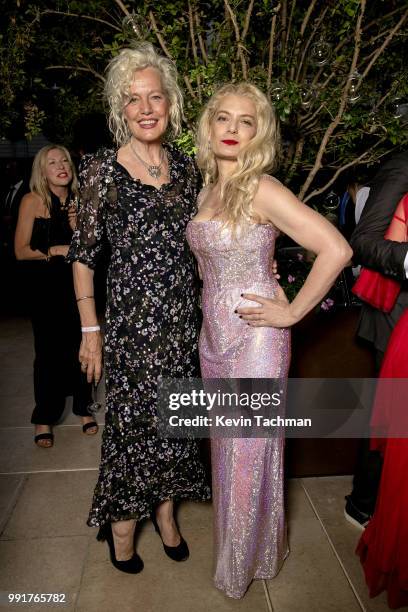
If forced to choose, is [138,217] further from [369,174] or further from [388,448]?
[369,174]

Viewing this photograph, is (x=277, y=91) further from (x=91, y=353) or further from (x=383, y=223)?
(x=91, y=353)

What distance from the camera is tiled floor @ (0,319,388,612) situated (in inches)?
82.5

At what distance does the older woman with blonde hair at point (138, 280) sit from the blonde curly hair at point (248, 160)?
238mm

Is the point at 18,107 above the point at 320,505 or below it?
above

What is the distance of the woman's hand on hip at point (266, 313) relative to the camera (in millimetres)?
1871

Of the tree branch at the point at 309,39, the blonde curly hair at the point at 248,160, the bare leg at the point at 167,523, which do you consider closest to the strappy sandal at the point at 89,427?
the bare leg at the point at 167,523

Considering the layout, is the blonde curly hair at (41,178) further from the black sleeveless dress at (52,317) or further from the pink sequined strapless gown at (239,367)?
the pink sequined strapless gown at (239,367)

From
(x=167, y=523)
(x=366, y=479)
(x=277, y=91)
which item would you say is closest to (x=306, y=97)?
(x=277, y=91)

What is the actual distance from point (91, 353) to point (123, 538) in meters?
0.80

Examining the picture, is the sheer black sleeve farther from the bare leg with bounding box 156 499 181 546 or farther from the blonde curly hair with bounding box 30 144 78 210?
the blonde curly hair with bounding box 30 144 78 210

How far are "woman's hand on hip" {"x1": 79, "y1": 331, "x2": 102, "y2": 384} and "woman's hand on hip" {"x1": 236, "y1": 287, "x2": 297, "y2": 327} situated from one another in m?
0.58

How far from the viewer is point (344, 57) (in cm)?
284

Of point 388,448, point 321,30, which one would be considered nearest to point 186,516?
point 388,448

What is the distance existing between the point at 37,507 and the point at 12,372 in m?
2.16
